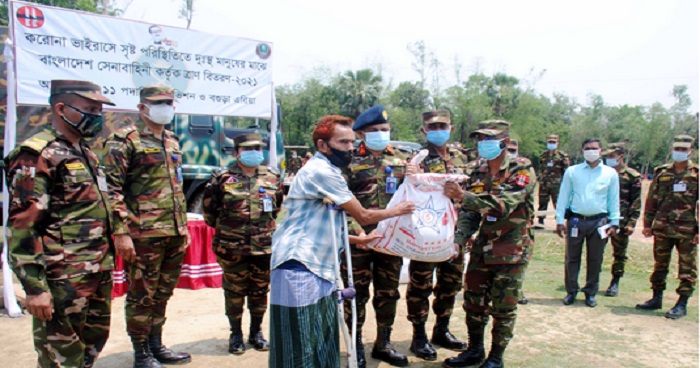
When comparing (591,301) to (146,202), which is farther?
(591,301)

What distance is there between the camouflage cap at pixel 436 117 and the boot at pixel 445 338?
1894mm

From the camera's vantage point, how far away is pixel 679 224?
5.75 metres

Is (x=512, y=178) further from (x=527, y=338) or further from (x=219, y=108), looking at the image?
(x=219, y=108)

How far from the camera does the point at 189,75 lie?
573 centimetres

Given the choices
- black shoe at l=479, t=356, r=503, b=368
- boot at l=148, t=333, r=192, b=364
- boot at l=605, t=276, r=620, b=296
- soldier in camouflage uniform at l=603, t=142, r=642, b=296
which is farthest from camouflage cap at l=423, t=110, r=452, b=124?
boot at l=605, t=276, r=620, b=296

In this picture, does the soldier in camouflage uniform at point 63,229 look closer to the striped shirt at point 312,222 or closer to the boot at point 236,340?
the striped shirt at point 312,222

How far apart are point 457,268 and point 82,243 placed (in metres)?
3.16

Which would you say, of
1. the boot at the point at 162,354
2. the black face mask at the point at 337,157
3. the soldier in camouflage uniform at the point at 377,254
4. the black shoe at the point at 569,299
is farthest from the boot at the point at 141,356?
the black shoe at the point at 569,299

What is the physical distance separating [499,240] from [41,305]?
3.17 metres

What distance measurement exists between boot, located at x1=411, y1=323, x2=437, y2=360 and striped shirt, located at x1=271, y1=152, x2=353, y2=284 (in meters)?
1.89

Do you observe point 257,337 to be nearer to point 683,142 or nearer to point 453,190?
point 453,190

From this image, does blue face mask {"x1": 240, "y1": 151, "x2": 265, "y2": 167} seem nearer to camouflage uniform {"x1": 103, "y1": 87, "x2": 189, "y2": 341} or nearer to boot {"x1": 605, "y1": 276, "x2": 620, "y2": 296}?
camouflage uniform {"x1": 103, "y1": 87, "x2": 189, "y2": 341}

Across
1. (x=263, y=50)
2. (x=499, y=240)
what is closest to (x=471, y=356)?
(x=499, y=240)

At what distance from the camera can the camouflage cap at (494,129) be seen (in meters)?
3.96
